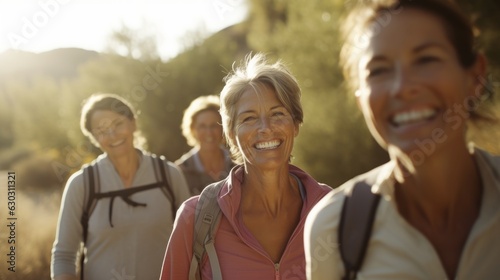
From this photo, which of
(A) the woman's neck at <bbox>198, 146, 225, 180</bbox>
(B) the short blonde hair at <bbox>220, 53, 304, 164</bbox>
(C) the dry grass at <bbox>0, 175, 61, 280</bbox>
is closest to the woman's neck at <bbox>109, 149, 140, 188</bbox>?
(A) the woman's neck at <bbox>198, 146, 225, 180</bbox>

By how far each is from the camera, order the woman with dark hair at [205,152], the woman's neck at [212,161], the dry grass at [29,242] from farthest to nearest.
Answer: the dry grass at [29,242] < the woman's neck at [212,161] < the woman with dark hair at [205,152]

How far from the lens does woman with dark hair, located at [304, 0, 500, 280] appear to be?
59.6 inches

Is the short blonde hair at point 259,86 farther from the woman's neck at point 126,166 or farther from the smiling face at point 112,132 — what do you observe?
the smiling face at point 112,132

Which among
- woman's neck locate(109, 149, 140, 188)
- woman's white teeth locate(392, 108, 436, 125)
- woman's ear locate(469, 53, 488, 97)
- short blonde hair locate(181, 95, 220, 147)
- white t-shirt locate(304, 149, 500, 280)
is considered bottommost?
white t-shirt locate(304, 149, 500, 280)

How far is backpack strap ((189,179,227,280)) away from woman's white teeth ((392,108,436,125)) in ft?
5.37

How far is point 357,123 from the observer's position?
1389 centimetres

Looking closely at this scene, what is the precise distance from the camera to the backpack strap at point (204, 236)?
297 cm

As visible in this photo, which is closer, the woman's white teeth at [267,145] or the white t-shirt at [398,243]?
the white t-shirt at [398,243]

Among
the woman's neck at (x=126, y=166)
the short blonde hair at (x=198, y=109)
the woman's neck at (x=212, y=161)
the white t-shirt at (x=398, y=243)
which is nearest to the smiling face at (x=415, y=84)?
the white t-shirt at (x=398, y=243)

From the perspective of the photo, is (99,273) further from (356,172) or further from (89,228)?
(356,172)

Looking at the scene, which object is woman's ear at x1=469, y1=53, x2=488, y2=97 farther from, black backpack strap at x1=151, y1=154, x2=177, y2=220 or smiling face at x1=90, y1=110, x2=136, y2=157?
smiling face at x1=90, y1=110, x2=136, y2=157

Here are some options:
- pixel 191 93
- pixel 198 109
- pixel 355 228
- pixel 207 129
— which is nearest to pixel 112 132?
pixel 207 129

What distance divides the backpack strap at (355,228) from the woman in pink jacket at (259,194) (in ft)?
4.82

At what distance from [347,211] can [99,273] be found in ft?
11.6
